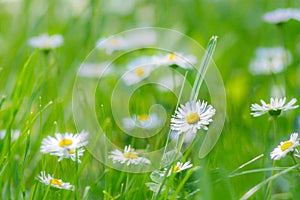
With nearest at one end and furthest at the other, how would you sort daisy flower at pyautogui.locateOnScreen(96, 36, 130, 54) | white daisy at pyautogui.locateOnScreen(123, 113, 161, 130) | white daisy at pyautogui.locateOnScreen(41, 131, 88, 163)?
white daisy at pyautogui.locateOnScreen(41, 131, 88, 163)
white daisy at pyautogui.locateOnScreen(123, 113, 161, 130)
daisy flower at pyautogui.locateOnScreen(96, 36, 130, 54)

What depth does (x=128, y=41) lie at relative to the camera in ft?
6.43

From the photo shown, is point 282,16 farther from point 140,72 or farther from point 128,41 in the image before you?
point 128,41

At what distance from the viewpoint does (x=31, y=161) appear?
4.18 feet

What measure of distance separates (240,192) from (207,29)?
1.12 meters

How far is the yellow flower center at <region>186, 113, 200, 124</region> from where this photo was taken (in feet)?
3.13

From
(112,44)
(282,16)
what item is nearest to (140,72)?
(112,44)

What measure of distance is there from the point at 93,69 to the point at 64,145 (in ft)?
2.47

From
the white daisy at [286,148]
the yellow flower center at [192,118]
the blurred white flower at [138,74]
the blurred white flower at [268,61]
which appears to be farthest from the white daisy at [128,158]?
the blurred white flower at [268,61]

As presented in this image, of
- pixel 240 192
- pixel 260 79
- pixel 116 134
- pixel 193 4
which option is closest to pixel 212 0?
pixel 193 4

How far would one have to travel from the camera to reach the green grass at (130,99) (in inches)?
38.2

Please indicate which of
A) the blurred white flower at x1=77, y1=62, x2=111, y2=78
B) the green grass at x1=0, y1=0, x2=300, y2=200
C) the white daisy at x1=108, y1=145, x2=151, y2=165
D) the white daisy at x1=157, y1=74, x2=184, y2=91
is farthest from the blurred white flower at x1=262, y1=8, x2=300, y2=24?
the white daisy at x1=108, y1=145, x2=151, y2=165

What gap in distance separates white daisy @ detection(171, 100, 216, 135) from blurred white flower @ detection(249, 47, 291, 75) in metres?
0.67

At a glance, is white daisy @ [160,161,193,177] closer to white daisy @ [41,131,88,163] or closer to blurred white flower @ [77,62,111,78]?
white daisy @ [41,131,88,163]

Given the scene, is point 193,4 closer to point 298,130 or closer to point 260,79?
point 260,79
